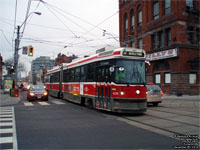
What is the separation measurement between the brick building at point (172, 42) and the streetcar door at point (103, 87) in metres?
16.2

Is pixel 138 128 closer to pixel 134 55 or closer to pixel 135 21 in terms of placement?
pixel 134 55

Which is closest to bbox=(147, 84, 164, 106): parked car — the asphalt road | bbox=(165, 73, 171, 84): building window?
the asphalt road

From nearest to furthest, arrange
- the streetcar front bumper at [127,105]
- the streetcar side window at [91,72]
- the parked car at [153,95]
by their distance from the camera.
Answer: the streetcar front bumper at [127,105], the streetcar side window at [91,72], the parked car at [153,95]

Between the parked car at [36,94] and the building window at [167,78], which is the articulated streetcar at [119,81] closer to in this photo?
the parked car at [36,94]

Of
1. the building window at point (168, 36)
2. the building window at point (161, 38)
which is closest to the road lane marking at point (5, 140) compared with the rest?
the building window at point (168, 36)

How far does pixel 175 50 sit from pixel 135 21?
1080cm

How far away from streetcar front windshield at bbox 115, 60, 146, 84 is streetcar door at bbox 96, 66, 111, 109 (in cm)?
73

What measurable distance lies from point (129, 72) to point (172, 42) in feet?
58.3

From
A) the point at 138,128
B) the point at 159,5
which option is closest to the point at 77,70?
the point at 138,128

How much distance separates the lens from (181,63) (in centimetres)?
2600

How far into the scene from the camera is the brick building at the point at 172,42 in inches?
1030

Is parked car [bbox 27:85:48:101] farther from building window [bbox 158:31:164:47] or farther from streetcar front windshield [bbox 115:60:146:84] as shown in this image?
building window [bbox 158:31:164:47]

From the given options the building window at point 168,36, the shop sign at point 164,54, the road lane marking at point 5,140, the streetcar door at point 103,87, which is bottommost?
the road lane marking at point 5,140

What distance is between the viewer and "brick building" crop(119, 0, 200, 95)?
85.8 ft
